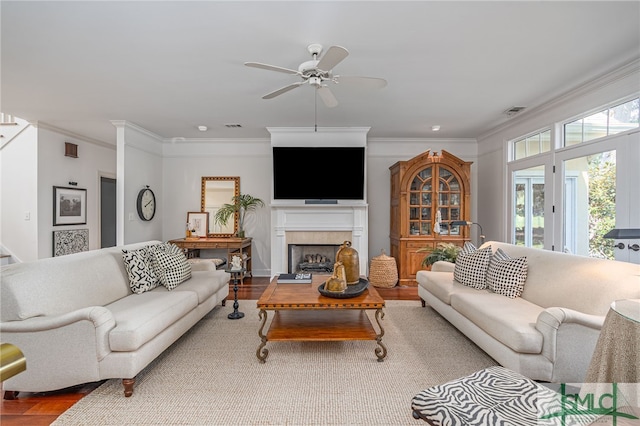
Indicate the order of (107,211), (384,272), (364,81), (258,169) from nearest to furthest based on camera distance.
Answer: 1. (364,81)
2. (384,272)
3. (258,169)
4. (107,211)

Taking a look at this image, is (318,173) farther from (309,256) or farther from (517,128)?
(517,128)

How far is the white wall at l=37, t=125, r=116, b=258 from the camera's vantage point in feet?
16.3

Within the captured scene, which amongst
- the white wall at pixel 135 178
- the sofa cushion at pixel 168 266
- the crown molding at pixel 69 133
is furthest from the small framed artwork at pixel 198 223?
the sofa cushion at pixel 168 266

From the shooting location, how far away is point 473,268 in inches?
131

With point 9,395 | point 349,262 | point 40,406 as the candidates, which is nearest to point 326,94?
point 349,262

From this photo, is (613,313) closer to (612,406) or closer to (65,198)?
(612,406)

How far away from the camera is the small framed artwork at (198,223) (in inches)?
235

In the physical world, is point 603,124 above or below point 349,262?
above

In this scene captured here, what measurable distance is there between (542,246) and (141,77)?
16.0 feet

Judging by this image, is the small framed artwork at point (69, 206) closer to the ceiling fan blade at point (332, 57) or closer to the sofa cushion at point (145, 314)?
the sofa cushion at point (145, 314)

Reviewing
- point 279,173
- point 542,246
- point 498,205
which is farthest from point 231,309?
point 498,205

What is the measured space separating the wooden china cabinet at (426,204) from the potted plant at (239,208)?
8.17 ft

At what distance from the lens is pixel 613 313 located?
150cm

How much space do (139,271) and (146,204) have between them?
2.82 metres
